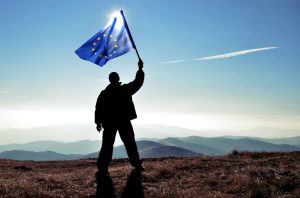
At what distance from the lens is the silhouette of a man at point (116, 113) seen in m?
10.2

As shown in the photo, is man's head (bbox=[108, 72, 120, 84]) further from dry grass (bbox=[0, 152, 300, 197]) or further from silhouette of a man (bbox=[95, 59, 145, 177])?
dry grass (bbox=[0, 152, 300, 197])

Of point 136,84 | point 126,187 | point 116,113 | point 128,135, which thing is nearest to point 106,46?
point 136,84

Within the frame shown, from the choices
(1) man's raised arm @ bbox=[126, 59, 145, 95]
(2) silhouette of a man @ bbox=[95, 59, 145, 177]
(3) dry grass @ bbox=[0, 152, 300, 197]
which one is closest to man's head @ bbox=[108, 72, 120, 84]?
(2) silhouette of a man @ bbox=[95, 59, 145, 177]

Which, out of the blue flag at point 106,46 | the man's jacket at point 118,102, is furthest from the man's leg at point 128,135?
the blue flag at point 106,46

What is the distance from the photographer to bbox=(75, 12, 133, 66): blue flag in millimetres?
11859

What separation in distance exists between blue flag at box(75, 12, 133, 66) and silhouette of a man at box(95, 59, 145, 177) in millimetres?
1758

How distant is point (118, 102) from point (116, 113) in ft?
1.16

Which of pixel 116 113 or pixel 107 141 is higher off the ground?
pixel 116 113

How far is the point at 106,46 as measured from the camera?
12.0m

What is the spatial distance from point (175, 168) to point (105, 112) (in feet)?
11.0

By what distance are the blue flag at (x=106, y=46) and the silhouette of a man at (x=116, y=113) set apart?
1758 millimetres

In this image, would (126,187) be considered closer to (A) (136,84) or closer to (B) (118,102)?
(B) (118,102)

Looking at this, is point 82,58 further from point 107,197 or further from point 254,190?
point 254,190

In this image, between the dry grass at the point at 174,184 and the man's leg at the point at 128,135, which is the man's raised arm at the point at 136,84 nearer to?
the man's leg at the point at 128,135
